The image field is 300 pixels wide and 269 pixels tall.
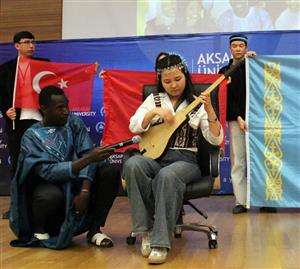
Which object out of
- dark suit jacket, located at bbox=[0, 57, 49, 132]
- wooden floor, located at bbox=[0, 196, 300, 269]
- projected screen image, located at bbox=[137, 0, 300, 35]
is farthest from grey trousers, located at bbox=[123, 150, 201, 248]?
projected screen image, located at bbox=[137, 0, 300, 35]

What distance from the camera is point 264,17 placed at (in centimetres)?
465

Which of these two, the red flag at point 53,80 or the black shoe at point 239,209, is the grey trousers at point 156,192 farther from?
the red flag at point 53,80

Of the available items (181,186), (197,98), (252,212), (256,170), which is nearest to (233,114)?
(256,170)

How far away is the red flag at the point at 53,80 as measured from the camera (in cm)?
357

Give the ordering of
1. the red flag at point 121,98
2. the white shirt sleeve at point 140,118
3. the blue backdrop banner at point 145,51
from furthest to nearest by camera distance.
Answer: the blue backdrop banner at point 145,51
the red flag at point 121,98
the white shirt sleeve at point 140,118

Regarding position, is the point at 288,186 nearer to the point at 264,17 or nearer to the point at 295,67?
the point at 295,67

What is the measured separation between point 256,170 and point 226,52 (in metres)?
1.31

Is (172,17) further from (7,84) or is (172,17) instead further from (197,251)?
(197,251)

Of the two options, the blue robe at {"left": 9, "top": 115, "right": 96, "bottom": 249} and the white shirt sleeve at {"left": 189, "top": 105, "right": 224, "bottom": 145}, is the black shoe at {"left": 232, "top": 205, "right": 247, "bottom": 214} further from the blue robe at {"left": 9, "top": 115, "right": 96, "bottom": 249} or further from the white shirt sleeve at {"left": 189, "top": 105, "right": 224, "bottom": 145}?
the blue robe at {"left": 9, "top": 115, "right": 96, "bottom": 249}

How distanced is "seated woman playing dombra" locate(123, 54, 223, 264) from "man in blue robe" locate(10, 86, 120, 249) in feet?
0.75

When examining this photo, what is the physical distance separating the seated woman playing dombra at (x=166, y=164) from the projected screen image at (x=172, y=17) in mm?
2379

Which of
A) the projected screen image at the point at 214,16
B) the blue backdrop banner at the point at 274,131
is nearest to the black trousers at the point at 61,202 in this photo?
the blue backdrop banner at the point at 274,131

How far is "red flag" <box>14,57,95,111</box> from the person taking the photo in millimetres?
3574

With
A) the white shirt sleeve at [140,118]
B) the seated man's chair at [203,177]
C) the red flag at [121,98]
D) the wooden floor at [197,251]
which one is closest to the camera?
the wooden floor at [197,251]
